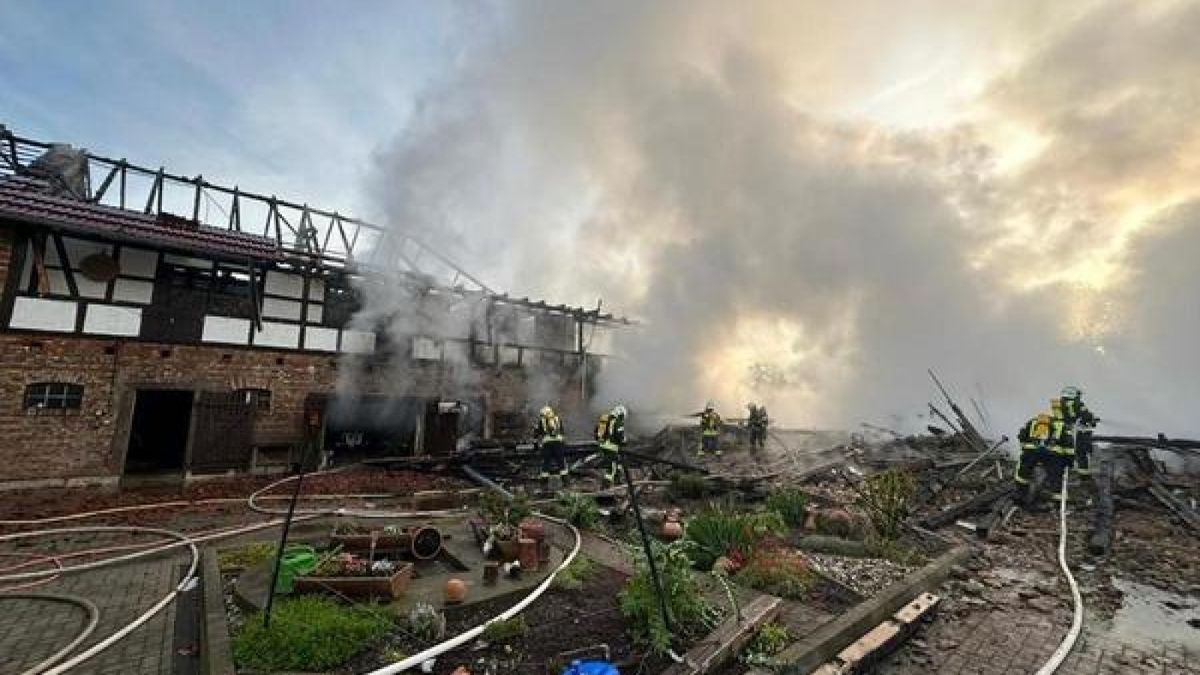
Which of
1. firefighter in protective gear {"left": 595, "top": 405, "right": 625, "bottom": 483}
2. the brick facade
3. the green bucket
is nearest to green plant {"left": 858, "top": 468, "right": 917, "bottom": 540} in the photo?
firefighter in protective gear {"left": 595, "top": 405, "right": 625, "bottom": 483}

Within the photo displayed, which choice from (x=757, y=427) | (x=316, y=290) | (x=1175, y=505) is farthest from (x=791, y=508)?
(x=316, y=290)

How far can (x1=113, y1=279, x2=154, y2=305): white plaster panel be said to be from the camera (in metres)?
12.4

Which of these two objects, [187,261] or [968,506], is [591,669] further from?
[187,261]

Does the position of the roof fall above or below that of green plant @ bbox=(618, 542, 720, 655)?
above

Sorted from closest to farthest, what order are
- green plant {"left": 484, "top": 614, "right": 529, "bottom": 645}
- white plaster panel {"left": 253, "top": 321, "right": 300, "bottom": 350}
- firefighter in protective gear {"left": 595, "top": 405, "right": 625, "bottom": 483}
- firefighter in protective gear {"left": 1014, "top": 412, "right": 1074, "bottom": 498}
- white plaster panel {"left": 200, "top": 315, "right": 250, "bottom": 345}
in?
1. green plant {"left": 484, "top": 614, "right": 529, "bottom": 645}
2. firefighter in protective gear {"left": 1014, "top": 412, "right": 1074, "bottom": 498}
3. firefighter in protective gear {"left": 595, "top": 405, "right": 625, "bottom": 483}
4. white plaster panel {"left": 200, "top": 315, "right": 250, "bottom": 345}
5. white plaster panel {"left": 253, "top": 321, "right": 300, "bottom": 350}

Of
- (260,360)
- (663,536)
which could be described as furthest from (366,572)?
(260,360)

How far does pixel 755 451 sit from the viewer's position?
17.9m

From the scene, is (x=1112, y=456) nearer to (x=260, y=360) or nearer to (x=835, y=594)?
(x=835, y=594)

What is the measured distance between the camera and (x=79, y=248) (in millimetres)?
11891

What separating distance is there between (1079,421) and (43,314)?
2222 centimetres

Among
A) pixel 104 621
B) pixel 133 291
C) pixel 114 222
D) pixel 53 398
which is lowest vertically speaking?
pixel 104 621

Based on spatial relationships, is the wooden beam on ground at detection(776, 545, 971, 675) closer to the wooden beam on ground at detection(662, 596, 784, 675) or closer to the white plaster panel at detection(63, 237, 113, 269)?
the wooden beam on ground at detection(662, 596, 784, 675)

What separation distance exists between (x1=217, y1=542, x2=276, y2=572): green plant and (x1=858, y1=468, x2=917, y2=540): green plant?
814 cm

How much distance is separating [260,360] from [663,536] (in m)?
12.1
